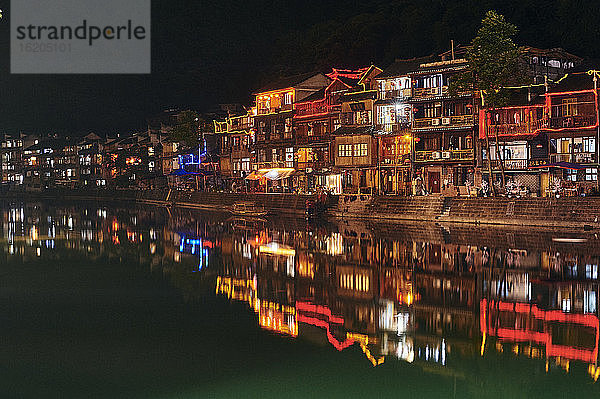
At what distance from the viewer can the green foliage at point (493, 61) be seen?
56.0 m

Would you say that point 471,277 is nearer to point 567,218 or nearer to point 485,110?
point 567,218

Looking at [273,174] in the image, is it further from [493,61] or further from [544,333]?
[544,333]

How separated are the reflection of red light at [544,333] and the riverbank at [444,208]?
81.6 ft

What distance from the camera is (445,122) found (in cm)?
6469

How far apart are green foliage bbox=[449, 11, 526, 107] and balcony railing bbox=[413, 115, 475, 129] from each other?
576 cm

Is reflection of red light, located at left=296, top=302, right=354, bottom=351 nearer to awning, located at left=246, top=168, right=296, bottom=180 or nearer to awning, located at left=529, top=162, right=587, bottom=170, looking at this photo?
awning, located at left=529, top=162, right=587, bottom=170

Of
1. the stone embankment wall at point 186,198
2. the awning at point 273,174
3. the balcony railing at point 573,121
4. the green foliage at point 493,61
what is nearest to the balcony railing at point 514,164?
the balcony railing at point 573,121

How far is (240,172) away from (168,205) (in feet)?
38.8

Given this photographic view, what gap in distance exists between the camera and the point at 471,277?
106 feet

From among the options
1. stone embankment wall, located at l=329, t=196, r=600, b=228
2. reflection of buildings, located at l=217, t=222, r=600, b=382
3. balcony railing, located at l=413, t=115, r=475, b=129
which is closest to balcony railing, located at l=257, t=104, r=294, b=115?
stone embankment wall, located at l=329, t=196, r=600, b=228

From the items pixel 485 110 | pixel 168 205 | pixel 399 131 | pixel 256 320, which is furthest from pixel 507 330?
pixel 168 205

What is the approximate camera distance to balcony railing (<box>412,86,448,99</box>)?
65.1 metres

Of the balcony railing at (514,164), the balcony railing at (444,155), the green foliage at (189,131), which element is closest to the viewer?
the balcony railing at (514,164)

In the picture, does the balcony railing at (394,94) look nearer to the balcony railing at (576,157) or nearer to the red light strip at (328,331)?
the balcony railing at (576,157)
